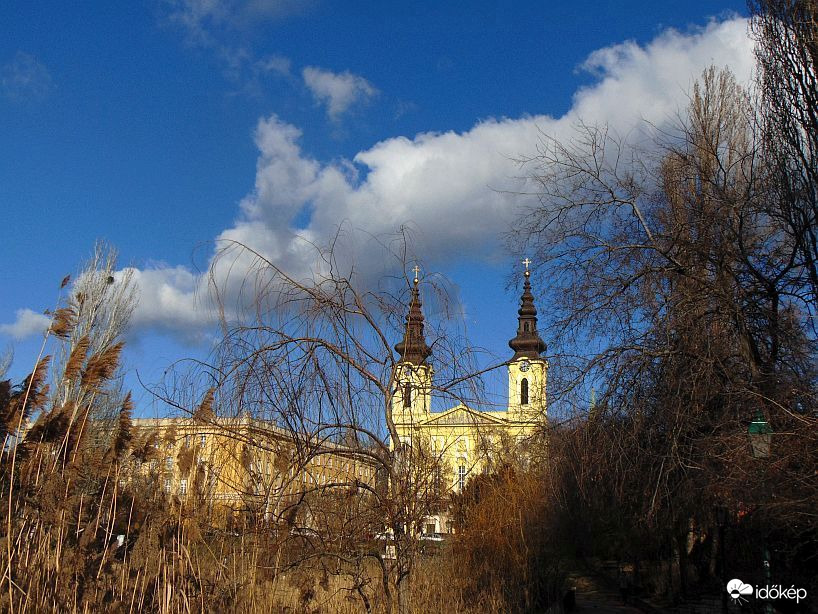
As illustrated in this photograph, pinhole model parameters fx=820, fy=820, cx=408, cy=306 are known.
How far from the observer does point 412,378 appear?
5.64 m

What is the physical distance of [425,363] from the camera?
18.6 feet

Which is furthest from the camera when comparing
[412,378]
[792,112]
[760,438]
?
[792,112]

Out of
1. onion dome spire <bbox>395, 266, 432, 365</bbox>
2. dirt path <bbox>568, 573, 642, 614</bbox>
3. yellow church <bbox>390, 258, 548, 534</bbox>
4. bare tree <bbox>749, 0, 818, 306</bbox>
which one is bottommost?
dirt path <bbox>568, 573, 642, 614</bbox>

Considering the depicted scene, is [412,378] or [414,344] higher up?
[414,344]

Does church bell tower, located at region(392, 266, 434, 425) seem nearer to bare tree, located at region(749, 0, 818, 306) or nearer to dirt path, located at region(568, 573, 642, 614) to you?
bare tree, located at region(749, 0, 818, 306)

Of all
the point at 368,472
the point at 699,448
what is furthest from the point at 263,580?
the point at 699,448

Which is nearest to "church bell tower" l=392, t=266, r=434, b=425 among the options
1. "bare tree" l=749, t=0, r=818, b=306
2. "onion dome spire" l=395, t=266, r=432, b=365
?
"onion dome spire" l=395, t=266, r=432, b=365

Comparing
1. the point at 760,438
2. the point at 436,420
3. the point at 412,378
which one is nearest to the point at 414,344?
the point at 412,378

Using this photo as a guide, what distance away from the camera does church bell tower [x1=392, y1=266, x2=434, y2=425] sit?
562 centimetres

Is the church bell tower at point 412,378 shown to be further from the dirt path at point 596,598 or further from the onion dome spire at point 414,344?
the dirt path at point 596,598

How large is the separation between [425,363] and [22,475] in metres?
2.97

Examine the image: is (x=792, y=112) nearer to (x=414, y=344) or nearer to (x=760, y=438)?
(x=760, y=438)

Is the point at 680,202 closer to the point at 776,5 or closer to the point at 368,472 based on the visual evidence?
the point at 776,5

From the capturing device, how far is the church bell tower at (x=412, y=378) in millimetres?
5621
